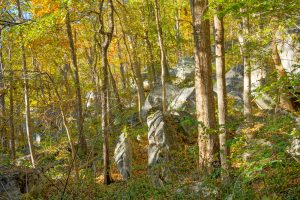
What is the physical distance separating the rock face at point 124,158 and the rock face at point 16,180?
3.29 metres

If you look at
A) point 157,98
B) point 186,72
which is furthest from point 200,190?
point 186,72

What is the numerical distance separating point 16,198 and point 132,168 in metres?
4.41

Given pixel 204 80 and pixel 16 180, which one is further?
pixel 16 180

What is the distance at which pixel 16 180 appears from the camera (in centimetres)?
1134

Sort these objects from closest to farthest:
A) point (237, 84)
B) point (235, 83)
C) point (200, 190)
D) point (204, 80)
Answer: point (200, 190), point (204, 80), point (237, 84), point (235, 83)

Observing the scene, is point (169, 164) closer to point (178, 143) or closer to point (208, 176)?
point (208, 176)

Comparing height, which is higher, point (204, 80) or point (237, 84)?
point (237, 84)

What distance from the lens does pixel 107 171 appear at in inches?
469

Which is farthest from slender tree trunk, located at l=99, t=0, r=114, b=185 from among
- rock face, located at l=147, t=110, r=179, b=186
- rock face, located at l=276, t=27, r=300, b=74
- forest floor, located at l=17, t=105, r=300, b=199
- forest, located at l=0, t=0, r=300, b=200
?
rock face, located at l=276, t=27, r=300, b=74

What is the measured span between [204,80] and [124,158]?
6.63 m

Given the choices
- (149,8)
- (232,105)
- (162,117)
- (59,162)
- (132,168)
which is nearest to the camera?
(162,117)

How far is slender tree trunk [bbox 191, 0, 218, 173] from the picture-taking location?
7.14 m

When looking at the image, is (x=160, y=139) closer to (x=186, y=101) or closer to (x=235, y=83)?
(x=186, y=101)

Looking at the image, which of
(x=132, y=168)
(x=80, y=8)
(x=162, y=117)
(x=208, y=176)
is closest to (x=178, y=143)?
(x=162, y=117)
